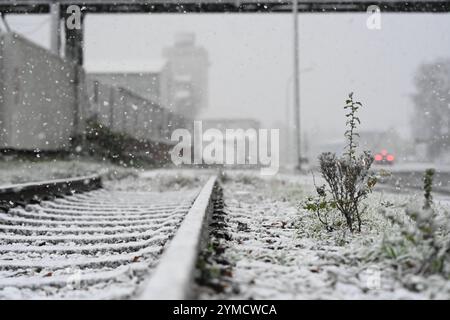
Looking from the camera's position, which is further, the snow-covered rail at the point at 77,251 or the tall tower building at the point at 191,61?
the tall tower building at the point at 191,61

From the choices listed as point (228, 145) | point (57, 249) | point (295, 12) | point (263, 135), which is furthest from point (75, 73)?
point (263, 135)

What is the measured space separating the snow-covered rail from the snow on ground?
53cm

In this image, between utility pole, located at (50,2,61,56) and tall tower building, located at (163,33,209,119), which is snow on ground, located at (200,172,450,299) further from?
tall tower building, located at (163,33,209,119)

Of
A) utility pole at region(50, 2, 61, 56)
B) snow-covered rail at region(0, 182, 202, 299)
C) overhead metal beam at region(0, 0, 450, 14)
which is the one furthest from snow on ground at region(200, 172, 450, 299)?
utility pole at region(50, 2, 61, 56)

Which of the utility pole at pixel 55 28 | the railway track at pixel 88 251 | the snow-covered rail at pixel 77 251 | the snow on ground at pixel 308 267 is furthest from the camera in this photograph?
the utility pole at pixel 55 28

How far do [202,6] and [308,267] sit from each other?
47.7 feet

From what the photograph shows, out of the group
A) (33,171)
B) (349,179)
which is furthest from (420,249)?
(33,171)

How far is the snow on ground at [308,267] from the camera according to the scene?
2.22m

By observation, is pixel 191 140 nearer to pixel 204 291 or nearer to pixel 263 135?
pixel 263 135

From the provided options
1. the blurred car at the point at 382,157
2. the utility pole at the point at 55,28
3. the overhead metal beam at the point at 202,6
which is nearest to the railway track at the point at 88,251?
the blurred car at the point at 382,157

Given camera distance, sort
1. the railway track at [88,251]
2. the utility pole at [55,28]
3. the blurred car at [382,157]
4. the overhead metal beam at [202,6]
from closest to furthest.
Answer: the railway track at [88,251] < the blurred car at [382,157] < the overhead metal beam at [202,6] < the utility pole at [55,28]

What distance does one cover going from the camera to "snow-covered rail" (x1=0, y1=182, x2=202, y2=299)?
2.61m

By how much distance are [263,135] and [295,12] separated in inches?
1333

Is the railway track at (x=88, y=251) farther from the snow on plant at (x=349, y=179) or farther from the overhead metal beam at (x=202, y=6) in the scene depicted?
the overhead metal beam at (x=202, y=6)
